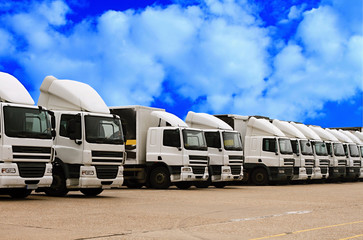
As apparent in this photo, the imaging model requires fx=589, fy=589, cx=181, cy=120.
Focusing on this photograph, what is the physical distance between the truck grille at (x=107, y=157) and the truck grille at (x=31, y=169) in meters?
1.90

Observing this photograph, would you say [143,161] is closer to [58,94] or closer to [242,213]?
[58,94]

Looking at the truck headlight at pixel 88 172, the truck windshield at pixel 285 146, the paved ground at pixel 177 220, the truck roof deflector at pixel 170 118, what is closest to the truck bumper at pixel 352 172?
the truck windshield at pixel 285 146

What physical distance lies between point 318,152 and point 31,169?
904 inches

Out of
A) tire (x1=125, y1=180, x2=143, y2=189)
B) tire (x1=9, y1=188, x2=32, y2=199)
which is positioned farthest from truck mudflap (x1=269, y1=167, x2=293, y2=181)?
tire (x1=9, y1=188, x2=32, y2=199)

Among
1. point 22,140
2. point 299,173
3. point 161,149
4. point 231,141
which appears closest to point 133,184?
point 161,149

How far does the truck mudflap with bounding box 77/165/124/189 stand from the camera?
57.5 feet

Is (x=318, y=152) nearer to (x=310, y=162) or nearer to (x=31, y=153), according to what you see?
(x=310, y=162)

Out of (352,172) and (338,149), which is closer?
(338,149)

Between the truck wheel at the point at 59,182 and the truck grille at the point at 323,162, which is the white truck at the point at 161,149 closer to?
the truck wheel at the point at 59,182

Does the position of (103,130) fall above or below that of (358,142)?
below

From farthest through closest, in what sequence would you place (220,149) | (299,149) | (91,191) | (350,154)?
(350,154)
(299,149)
(220,149)
(91,191)

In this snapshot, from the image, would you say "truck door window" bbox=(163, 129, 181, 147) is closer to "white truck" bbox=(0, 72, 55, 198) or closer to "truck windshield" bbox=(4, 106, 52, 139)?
"white truck" bbox=(0, 72, 55, 198)

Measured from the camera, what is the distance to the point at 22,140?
15789 mm

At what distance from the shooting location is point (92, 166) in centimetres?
1775
